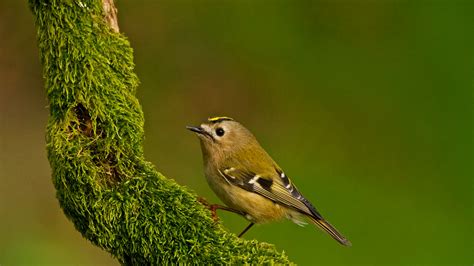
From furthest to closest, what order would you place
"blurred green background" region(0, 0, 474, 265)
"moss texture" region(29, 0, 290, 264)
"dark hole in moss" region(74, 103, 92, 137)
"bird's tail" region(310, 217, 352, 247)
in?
"blurred green background" region(0, 0, 474, 265)
"bird's tail" region(310, 217, 352, 247)
"dark hole in moss" region(74, 103, 92, 137)
"moss texture" region(29, 0, 290, 264)

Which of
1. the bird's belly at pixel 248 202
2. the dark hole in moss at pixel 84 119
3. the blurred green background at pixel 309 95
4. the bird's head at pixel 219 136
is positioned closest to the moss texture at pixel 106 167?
the dark hole in moss at pixel 84 119

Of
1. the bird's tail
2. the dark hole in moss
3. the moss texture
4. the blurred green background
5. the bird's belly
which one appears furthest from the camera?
the blurred green background

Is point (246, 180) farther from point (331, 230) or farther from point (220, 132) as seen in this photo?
point (331, 230)

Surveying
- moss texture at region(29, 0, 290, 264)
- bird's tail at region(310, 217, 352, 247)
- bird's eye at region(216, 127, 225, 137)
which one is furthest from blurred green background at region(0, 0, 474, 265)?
moss texture at region(29, 0, 290, 264)

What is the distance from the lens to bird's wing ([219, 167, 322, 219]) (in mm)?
5234

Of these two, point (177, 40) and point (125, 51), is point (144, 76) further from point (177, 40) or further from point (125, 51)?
point (125, 51)

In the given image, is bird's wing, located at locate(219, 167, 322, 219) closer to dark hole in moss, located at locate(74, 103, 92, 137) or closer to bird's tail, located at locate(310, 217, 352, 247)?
bird's tail, located at locate(310, 217, 352, 247)

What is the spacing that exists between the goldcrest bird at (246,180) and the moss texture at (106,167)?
1003 mm

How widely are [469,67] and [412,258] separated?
2387 millimetres

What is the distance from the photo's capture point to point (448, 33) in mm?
9031

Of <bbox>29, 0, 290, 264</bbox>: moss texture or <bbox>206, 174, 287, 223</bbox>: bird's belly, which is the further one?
<bbox>206, 174, 287, 223</bbox>: bird's belly

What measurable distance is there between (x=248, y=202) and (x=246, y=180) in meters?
0.15

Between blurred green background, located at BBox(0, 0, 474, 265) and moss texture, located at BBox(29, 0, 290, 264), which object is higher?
blurred green background, located at BBox(0, 0, 474, 265)

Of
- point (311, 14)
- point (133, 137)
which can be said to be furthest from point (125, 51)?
point (311, 14)
